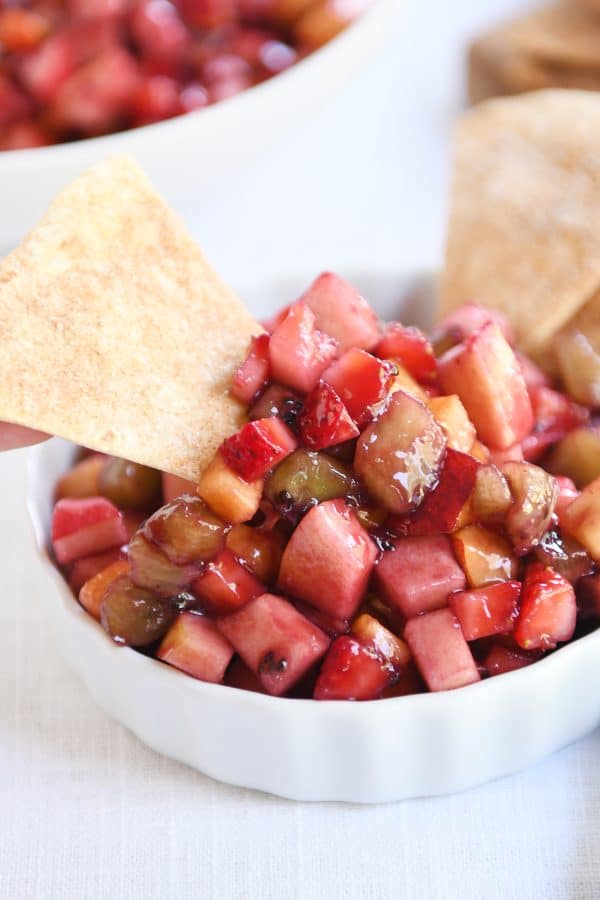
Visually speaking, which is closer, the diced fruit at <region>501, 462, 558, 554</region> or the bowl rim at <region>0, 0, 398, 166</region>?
the diced fruit at <region>501, 462, 558, 554</region>

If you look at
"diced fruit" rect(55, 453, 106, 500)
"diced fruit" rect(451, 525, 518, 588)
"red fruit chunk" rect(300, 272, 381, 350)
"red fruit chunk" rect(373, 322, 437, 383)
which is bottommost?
"diced fruit" rect(55, 453, 106, 500)

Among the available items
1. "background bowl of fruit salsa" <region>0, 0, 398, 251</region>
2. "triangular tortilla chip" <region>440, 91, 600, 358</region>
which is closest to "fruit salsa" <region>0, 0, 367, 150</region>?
"background bowl of fruit salsa" <region>0, 0, 398, 251</region>

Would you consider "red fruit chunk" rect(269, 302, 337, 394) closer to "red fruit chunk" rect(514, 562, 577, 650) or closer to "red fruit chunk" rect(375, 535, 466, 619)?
"red fruit chunk" rect(375, 535, 466, 619)

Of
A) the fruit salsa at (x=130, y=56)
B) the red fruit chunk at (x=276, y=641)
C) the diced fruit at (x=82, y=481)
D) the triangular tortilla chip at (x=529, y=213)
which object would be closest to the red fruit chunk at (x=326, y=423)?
the red fruit chunk at (x=276, y=641)

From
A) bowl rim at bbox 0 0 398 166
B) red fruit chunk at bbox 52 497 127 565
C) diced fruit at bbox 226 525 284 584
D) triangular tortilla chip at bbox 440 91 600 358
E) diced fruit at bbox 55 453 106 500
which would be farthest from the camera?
bowl rim at bbox 0 0 398 166

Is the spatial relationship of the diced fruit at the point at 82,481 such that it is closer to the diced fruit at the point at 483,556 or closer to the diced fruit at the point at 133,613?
the diced fruit at the point at 133,613

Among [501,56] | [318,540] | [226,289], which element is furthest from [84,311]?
[501,56]

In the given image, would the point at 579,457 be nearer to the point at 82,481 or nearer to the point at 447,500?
the point at 447,500

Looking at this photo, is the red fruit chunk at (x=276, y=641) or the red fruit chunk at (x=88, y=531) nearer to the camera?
the red fruit chunk at (x=276, y=641)
